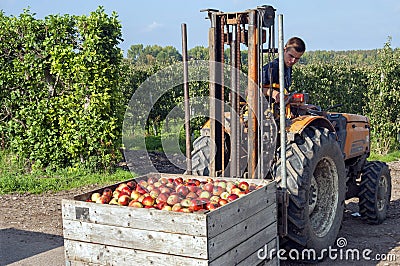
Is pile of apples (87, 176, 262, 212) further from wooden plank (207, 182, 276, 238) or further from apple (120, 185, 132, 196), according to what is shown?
wooden plank (207, 182, 276, 238)

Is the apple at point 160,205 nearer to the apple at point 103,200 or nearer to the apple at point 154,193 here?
the apple at point 154,193

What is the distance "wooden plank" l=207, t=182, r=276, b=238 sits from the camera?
3.52 metres

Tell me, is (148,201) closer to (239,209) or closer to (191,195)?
(191,195)

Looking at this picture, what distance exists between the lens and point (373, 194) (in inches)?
261

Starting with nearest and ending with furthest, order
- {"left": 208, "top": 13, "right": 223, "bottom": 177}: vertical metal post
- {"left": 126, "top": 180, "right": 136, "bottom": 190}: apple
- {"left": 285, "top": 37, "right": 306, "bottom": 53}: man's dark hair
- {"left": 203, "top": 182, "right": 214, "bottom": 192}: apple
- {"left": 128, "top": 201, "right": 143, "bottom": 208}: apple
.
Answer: {"left": 128, "top": 201, "right": 143, "bottom": 208}: apple
{"left": 203, "top": 182, "right": 214, "bottom": 192}: apple
{"left": 126, "top": 180, "right": 136, "bottom": 190}: apple
{"left": 208, "top": 13, "right": 223, "bottom": 177}: vertical metal post
{"left": 285, "top": 37, "right": 306, "bottom": 53}: man's dark hair

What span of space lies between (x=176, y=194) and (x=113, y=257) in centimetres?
76

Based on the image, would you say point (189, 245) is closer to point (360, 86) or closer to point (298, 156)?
point (298, 156)

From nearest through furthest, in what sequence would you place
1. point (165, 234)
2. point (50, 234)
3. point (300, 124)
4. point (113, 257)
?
point (165, 234), point (113, 257), point (300, 124), point (50, 234)

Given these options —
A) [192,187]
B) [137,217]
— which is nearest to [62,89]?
[192,187]

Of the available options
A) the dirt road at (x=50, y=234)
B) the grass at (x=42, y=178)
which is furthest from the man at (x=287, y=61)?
the grass at (x=42, y=178)

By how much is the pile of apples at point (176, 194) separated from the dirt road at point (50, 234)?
4.73 ft

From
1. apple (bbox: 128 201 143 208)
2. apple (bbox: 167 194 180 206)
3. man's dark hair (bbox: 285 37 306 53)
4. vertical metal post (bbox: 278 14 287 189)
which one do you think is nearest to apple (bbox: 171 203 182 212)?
apple (bbox: 167 194 180 206)

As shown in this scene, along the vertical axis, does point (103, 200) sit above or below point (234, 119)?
below

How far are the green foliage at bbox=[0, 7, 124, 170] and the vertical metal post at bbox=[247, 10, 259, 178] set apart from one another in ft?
16.0
